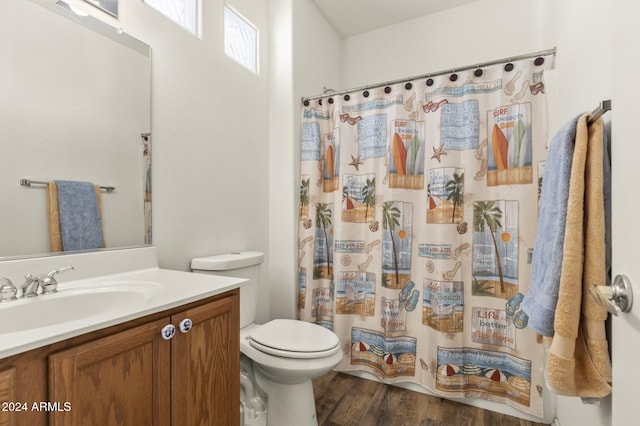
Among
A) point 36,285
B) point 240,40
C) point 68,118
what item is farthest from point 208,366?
point 240,40

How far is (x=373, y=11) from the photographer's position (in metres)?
2.41

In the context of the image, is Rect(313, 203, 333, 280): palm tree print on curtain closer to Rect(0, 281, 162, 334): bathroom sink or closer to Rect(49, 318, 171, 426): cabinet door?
Rect(0, 281, 162, 334): bathroom sink

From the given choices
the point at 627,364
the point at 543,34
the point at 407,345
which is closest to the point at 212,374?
the point at 627,364

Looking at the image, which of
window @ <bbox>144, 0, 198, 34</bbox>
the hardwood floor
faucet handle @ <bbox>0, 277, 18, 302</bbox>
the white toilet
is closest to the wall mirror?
faucet handle @ <bbox>0, 277, 18, 302</bbox>

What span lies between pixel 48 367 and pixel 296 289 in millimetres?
1563

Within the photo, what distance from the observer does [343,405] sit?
171 centimetres

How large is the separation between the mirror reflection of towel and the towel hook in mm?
1533

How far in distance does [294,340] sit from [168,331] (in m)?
0.70

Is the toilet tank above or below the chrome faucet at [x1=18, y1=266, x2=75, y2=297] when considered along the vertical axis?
below

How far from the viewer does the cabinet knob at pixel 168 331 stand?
0.86 m

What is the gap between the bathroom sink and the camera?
0.83 meters

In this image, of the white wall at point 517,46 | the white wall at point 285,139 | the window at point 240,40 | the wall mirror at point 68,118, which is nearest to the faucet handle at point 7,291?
the wall mirror at point 68,118

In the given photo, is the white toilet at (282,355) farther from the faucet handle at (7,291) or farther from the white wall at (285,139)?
the faucet handle at (7,291)

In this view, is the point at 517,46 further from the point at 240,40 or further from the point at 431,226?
the point at 240,40
